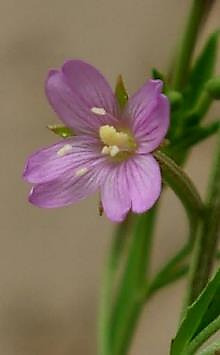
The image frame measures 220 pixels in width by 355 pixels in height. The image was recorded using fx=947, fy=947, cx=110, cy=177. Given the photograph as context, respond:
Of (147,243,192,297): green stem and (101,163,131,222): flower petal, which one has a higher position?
(101,163,131,222): flower petal

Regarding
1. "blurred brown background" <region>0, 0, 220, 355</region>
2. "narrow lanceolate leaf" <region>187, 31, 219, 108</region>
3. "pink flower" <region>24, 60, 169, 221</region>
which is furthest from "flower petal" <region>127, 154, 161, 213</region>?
"blurred brown background" <region>0, 0, 220, 355</region>

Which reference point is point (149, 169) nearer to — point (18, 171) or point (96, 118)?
point (96, 118)

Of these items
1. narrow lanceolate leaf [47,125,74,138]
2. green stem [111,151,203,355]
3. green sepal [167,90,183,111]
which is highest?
green sepal [167,90,183,111]

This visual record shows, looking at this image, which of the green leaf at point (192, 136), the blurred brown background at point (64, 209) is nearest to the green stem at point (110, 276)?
the green leaf at point (192, 136)

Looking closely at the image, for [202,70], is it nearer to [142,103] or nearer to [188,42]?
[188,42]

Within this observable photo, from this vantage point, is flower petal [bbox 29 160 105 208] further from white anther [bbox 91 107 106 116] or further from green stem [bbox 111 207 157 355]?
green stem [bbox 111 207 157 355]

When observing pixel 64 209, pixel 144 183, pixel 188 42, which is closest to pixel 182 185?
pixel 144 183
